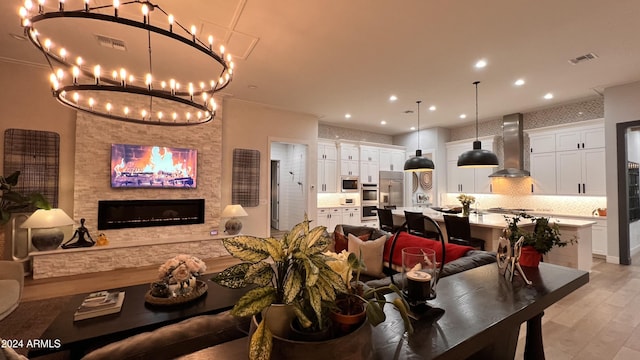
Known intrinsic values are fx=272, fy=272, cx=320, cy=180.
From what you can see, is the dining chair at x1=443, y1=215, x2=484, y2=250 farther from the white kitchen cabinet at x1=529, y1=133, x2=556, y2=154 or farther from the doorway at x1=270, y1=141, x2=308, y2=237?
the white kitchen cabinet at x1=529, y1=133, x2=556, y2=154

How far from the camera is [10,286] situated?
8.11 feet

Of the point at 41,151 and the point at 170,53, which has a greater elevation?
the point at 170,53

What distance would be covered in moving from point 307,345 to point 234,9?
315 centimetres

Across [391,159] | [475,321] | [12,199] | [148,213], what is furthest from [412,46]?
[12,199]

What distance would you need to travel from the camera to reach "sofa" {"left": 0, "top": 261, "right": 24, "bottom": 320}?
2346 millimetres

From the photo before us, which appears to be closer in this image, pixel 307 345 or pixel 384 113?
pixel 307 345

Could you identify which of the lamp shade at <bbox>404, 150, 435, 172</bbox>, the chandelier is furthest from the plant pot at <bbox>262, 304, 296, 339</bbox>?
the lamp shade at <bbox>404, 150, 435, 172</bbox>

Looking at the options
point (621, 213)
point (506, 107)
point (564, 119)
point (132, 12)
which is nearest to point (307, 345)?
point (132, 12)

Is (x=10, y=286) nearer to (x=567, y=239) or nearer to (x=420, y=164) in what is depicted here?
(x=420, y=164)

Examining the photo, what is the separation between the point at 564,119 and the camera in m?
6.09

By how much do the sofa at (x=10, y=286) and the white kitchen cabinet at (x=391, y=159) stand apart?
7558 mm

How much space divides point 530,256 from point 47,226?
17.9ft

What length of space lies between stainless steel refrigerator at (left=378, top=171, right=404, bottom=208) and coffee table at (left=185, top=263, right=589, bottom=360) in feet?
21.5

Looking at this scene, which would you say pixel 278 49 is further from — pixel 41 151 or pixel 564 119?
pixel 564 119
